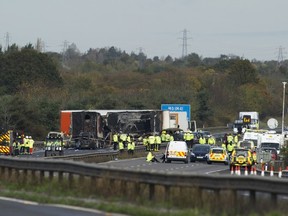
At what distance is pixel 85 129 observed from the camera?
221ft

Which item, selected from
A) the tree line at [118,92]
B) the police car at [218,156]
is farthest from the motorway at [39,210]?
the tree line at [118,92]

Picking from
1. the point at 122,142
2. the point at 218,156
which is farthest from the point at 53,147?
the point at 218,156

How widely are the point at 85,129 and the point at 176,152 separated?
16.0m

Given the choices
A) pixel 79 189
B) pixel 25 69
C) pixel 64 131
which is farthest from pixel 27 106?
pixel 79 189

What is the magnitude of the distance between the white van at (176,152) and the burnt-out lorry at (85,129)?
49.6 feet

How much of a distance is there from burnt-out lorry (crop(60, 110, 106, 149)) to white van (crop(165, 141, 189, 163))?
15.1 meters

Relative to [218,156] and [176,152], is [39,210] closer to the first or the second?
[176,152]

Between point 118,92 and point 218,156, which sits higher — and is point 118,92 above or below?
above

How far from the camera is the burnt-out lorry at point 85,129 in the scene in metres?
67.1

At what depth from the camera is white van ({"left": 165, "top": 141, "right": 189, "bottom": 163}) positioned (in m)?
52.7

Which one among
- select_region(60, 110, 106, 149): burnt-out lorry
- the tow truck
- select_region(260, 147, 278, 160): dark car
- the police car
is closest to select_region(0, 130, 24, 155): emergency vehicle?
the tow truck

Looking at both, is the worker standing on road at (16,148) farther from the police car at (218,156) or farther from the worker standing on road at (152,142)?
the police car at (218,156)

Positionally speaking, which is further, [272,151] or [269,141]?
[269,141]

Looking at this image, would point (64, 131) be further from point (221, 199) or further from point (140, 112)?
point (221, 199)
